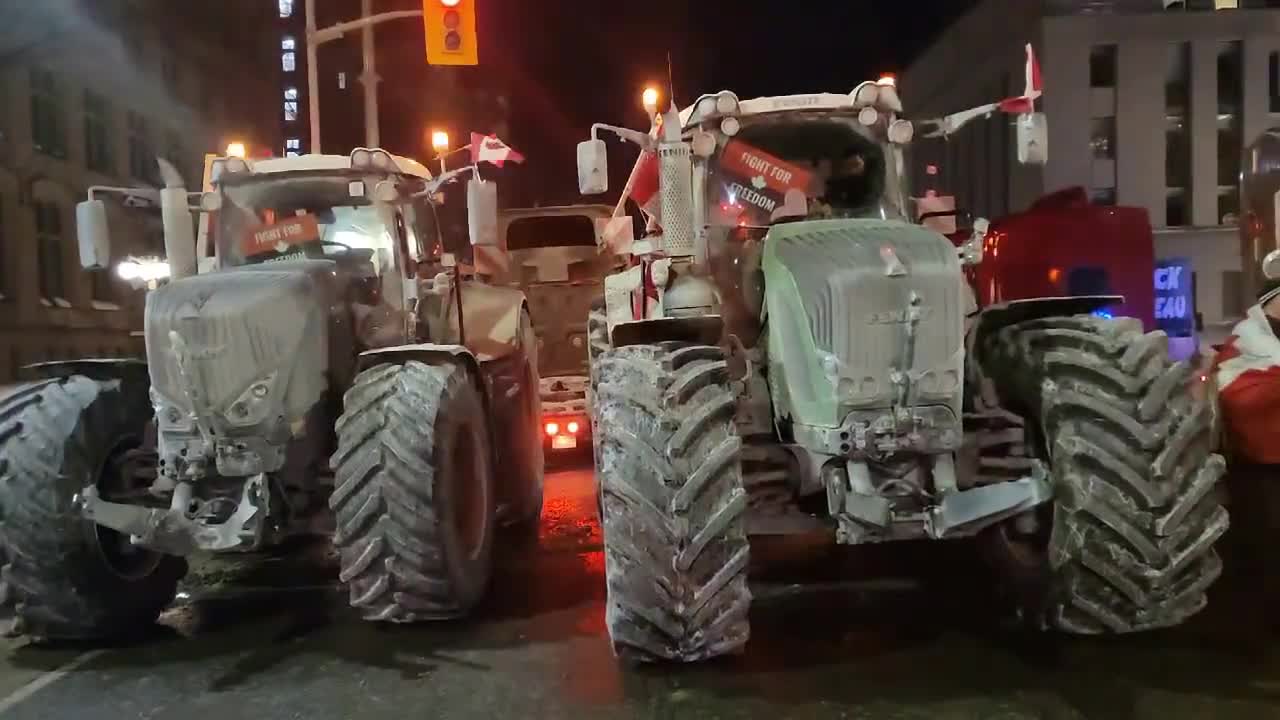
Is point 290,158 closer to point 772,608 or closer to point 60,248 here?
point 772,608

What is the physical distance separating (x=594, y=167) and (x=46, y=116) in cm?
2274

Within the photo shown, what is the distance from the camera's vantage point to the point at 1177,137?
34969 millimetres

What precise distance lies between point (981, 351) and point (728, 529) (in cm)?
214

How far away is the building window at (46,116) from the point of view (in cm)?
2372

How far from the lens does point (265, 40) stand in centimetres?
4106

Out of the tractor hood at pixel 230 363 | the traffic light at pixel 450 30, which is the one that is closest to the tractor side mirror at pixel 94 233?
the tractor hood at pixel 230 363

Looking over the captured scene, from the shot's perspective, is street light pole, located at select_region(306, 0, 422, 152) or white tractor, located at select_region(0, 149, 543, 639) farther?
street light pole, located at select_region(306, 0, 422, 152)

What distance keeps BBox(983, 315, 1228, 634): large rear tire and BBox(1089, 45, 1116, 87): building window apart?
3264cm

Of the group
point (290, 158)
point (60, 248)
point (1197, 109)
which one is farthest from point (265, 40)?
point (290, 158)

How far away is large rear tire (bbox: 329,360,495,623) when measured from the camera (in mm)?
5621

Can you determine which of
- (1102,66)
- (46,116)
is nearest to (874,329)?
(46,116)

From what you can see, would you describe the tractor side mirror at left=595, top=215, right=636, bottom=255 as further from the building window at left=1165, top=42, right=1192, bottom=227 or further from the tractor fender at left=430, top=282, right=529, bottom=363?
the building window at left=1165, top=42, right=1192, bottom=227

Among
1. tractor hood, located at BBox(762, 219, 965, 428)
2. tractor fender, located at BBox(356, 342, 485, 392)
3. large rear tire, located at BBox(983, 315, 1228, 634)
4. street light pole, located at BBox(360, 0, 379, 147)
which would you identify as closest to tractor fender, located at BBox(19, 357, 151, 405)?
tractor fender, located at BBox(356, 342, 485, 392)

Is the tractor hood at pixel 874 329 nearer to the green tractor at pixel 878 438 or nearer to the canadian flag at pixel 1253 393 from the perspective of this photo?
the green tractor at pixel 878 438
